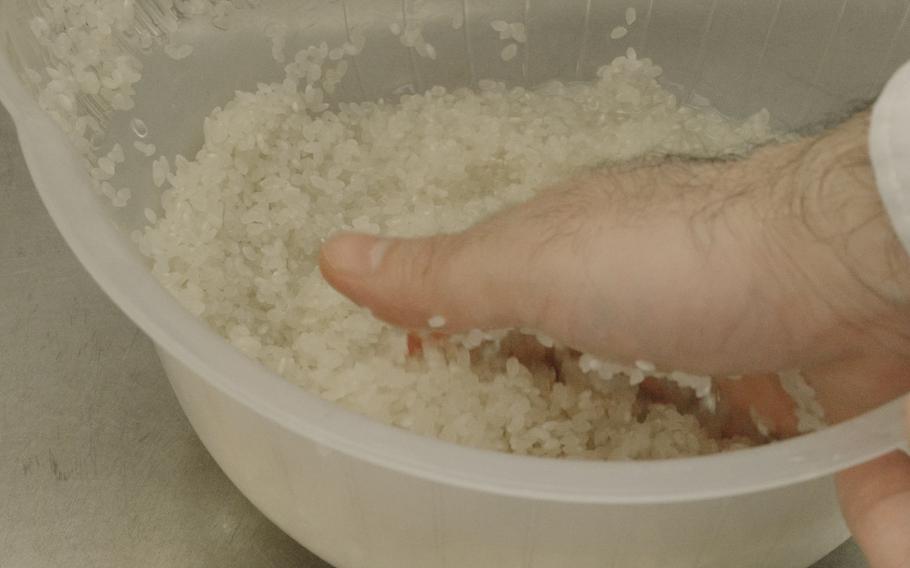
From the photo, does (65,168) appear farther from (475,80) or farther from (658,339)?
(475,80)

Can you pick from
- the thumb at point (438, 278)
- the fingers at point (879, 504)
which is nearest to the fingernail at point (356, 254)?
the thumb at point (438, 278)

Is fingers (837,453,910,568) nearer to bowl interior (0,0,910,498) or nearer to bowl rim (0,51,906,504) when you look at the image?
bowl rim (0,51,906,504)

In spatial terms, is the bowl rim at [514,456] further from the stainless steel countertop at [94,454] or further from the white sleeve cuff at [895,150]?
the stainless steel countertop at [94,454]

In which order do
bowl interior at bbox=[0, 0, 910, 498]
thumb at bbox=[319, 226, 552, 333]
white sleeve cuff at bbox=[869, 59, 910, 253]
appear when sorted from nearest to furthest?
white sleeve cuff at bbox=[869, 59, 910, 253], thumb at bbox=[319, 226, 552, 333], bowl interior at bbox=[0, 0, 910, 498]

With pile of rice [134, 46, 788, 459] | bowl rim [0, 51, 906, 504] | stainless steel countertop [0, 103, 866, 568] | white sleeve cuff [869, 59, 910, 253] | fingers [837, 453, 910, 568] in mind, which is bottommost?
stainless steel countertop [0, 103, 866, 568]

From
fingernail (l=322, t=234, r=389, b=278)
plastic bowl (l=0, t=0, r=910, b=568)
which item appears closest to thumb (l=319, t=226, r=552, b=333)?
fingernail (l=322, t=234, r=389, b=278)

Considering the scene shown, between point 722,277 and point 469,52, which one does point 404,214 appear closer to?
point 469,52

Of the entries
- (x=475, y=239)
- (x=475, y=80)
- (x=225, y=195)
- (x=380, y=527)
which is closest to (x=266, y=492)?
(x=380, y=527)

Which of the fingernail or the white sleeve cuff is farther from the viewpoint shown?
the fingernail
